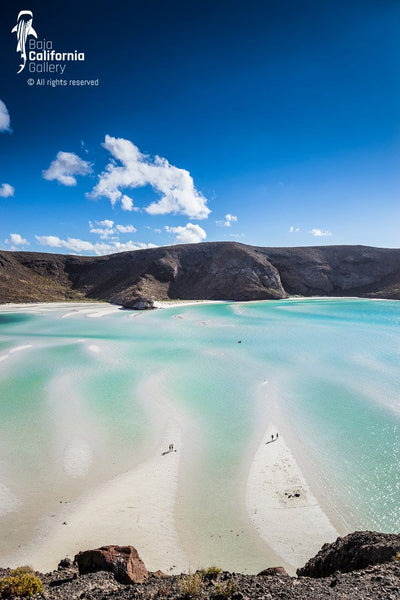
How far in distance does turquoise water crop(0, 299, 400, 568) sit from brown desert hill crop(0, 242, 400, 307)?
175 feet

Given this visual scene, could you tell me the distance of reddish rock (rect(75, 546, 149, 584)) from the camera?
5992mm

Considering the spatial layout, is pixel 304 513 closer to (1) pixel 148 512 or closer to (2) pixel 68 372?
(1) pixel 148 512

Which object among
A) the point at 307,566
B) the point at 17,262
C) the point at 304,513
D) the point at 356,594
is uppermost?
the point at 17,262

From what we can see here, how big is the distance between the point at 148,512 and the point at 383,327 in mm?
44757

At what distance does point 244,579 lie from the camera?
5.74 meters

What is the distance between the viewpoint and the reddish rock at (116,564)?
5.99 metres

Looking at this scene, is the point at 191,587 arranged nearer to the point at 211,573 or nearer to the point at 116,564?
the point at 211,573

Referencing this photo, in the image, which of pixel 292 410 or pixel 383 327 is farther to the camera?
pixel 383 327

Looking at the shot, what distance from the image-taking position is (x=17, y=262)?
306ft

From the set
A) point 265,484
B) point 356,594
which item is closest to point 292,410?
point 265,484

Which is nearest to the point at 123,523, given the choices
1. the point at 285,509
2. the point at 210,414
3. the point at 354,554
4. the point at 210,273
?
the point at 285,509

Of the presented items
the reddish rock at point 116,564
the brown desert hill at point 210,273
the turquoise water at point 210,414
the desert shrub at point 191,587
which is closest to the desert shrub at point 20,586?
the reddish rock at point 116,564

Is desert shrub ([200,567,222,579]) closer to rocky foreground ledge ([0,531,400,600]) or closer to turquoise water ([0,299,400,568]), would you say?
rocky foreground ledge ([0,531,400,600])

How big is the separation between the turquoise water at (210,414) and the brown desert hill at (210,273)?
175 feet
